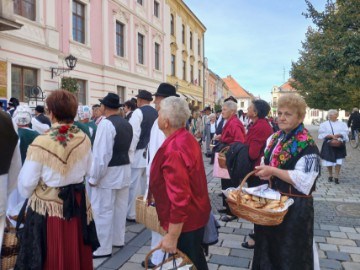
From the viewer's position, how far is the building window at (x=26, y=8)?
40.4 feet

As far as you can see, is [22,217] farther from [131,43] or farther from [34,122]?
[131,43]

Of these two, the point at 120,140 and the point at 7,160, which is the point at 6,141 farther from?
the point at 120,140

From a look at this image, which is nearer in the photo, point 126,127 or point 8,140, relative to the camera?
point 8,140

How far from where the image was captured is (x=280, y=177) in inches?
106

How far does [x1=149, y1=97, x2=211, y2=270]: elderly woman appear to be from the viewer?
7.70 feet

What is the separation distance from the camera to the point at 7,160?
9.34ft

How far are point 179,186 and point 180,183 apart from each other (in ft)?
0.07

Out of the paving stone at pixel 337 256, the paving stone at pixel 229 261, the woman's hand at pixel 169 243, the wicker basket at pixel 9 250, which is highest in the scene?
the woman's hand at pixel 169 243

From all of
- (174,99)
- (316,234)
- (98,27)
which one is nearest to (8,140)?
(174,99)

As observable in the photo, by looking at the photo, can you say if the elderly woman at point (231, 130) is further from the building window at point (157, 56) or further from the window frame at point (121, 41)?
the building window at point (157, 56)

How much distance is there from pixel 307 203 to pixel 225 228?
269cm

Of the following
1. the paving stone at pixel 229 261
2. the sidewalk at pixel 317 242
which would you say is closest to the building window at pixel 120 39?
the sidewalk at pixel 317 242

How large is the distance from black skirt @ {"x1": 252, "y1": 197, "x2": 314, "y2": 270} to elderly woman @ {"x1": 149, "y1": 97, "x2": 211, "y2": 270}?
1.94ft

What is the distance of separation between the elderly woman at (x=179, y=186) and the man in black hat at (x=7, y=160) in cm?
121
